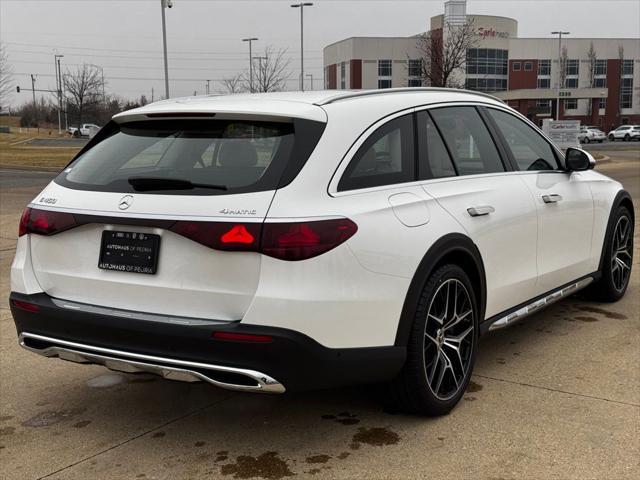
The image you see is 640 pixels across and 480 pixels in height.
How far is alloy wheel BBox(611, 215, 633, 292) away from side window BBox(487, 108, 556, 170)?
1.19 meters

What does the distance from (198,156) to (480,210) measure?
1569 millimetres

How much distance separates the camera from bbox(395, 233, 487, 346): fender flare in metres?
3.33

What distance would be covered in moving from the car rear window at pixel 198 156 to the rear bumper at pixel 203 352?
1.89 ft

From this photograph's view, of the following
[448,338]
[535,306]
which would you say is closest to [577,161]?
[535,306]

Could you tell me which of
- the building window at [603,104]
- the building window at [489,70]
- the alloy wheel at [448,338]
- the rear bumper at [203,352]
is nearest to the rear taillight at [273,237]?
the rear bumper at [203,352]

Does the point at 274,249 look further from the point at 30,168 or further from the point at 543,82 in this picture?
the point at 543,82

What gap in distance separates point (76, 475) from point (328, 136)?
1840 millimetres

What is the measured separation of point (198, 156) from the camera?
131 inches

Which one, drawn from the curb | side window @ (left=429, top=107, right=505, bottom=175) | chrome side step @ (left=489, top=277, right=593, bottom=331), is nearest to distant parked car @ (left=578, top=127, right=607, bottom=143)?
the curb

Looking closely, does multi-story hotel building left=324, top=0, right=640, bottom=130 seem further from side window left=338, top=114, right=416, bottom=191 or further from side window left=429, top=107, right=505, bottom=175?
→ side window left=338, top=114, right=416, bottom=191

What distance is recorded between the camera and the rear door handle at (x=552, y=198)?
461 cm

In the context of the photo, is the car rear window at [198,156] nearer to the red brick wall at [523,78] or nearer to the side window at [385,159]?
the side window at [385,159]

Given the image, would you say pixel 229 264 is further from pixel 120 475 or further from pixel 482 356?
pixel 482 356

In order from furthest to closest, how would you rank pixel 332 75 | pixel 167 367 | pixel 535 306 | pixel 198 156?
pixel 332 75 → pixel 535 306 → pixel 198 156 → pixel 167 367
